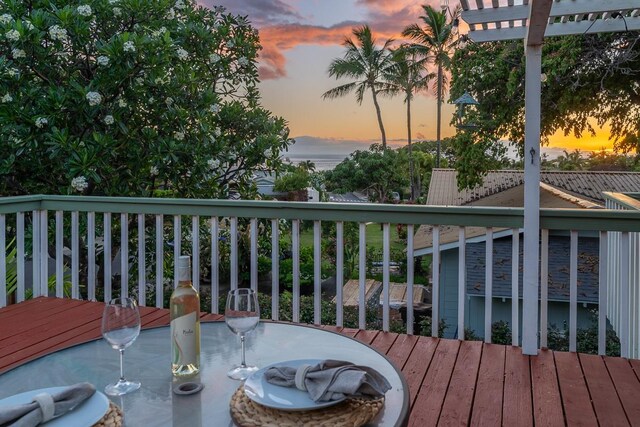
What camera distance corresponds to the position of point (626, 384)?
2.11 m

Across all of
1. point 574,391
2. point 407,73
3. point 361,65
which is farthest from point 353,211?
point 407,73

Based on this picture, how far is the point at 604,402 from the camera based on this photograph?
76.4 inches

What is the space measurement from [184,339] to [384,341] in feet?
5.40

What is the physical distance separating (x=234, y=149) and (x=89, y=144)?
147cm

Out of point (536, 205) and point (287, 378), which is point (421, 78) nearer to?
point (536, 205)

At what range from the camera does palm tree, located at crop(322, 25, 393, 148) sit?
768 inches

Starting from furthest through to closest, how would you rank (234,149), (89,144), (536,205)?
1. (234,149)
2. (89,144)
3. (536,205)

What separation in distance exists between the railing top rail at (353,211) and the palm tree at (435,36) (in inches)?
658

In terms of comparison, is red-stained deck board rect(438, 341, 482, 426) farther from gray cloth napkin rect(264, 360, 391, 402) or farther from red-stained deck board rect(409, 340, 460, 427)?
gray cloth napkin rect(264, 360, 391, 402)

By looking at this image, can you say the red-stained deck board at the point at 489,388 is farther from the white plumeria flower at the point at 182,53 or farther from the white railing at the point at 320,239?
the white plumeria flower at the point at 182,53

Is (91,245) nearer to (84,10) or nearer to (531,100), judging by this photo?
(84,10)

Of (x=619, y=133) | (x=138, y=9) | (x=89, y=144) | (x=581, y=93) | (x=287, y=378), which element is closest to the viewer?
(x=287, y=378)

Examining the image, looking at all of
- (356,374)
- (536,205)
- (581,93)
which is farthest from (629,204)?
(581,93)

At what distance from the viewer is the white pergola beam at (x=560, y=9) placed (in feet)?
8.63
